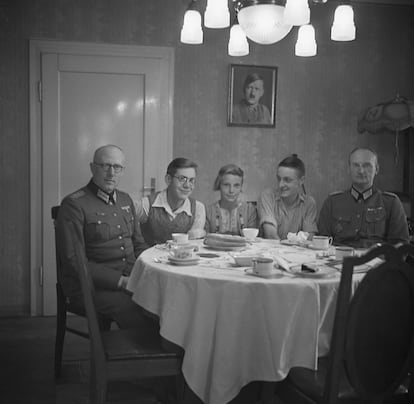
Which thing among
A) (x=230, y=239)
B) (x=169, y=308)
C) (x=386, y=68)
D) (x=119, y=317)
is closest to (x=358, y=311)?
(x=169, y=308)

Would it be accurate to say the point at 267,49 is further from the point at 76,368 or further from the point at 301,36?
the point at 76,368

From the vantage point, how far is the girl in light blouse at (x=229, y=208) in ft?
11.8

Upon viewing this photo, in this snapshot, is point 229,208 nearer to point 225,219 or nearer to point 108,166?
point 225,219

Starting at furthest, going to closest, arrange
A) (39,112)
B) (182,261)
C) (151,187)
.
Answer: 1. (151,187)
2. (39,112)
3. (182,261)

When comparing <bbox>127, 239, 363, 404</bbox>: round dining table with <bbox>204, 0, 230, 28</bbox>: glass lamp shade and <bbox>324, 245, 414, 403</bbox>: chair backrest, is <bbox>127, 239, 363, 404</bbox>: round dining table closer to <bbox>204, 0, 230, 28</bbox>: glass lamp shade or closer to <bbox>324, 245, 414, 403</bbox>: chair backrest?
<bbox>324, 245, 414, 403</bbox>: chair backrest

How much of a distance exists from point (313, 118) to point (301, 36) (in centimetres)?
204

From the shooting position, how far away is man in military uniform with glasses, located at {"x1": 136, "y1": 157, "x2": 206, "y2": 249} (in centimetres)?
350

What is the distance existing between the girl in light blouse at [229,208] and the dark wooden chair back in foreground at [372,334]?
70.6 inches

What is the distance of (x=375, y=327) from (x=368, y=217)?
6.26ft

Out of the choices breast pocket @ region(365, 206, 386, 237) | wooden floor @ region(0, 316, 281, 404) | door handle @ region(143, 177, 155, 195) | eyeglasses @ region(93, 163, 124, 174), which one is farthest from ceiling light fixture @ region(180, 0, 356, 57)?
door handle @ region(143, 177, 155, 195)

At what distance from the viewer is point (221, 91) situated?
4.59 m

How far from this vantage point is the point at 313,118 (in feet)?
15.6

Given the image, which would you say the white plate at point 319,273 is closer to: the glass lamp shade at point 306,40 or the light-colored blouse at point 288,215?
the glass lamp shade at point 306,40

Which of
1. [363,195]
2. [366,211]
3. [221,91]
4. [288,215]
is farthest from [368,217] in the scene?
[221,91]
